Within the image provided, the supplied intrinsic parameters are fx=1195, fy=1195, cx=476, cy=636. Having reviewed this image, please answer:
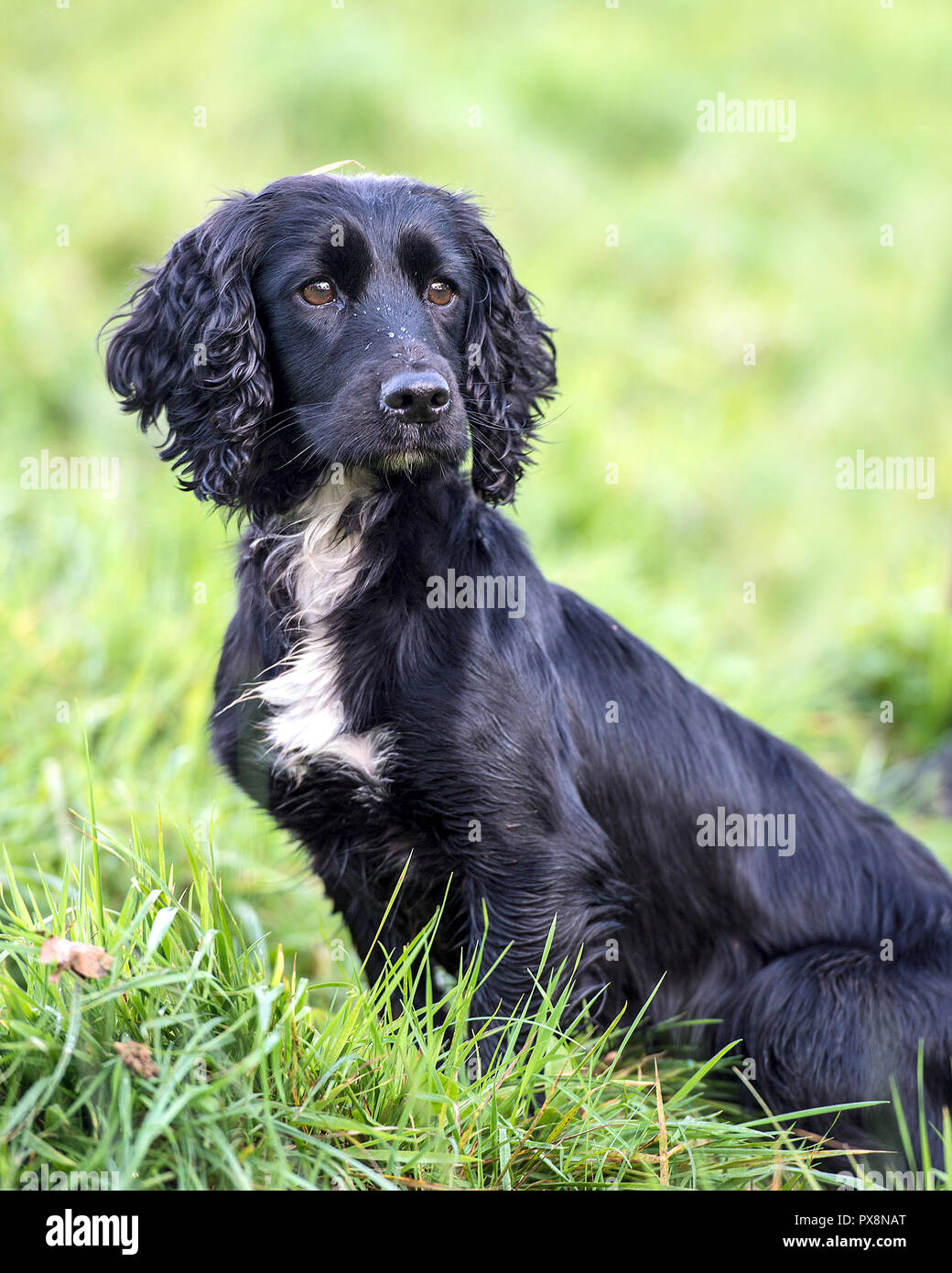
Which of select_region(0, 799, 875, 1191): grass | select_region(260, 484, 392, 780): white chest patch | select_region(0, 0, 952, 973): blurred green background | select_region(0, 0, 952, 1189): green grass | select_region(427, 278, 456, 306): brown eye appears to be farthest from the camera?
select_region(0, 0, 952, 973): blurred green background

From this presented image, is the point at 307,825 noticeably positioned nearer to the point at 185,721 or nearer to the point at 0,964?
the point at 0,964

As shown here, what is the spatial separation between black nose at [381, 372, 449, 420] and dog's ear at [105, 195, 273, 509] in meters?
0.36

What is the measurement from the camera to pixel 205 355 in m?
2.75

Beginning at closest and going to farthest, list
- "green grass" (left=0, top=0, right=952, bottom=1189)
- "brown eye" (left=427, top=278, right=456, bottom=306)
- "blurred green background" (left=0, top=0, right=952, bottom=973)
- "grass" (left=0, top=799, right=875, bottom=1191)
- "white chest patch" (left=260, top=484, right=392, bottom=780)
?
"grass" (left=0, top=799, right=875, bottom=1191) → "green grass" (left=0, top=0, right=952, bottom=1189) → "white chest patch" (left=260, top=484, right=392, bottom=780) → "brown eye" (left=427, top=278, right=456, bottom=306) → "blurred green background" (left=0, top=0, right=952, bottom=973)

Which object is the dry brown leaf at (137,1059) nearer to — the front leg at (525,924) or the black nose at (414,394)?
the front leg at (525,924)

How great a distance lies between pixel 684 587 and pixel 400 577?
442 centimetres

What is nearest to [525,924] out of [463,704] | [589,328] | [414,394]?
[463,704]

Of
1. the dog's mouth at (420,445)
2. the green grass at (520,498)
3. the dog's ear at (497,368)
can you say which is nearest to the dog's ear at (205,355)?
the dog's mouth at (420,445)

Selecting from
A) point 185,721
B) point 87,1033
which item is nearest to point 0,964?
point 87,1033

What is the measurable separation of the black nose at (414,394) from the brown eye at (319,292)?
32 cm

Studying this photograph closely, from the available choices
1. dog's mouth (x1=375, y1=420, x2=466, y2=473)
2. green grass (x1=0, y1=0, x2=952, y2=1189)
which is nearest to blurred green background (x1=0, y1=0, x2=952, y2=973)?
green grass (x1=0, y1=0, x2=952, y2=1189)

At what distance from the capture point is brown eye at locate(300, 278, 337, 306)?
273 centimetres

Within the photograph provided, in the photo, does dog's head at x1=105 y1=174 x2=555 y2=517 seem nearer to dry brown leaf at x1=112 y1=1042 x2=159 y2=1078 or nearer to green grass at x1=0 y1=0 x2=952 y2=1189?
green grass at x1=0 y1=0 x2=952 y2=1189

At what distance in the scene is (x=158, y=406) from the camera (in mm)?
2930
